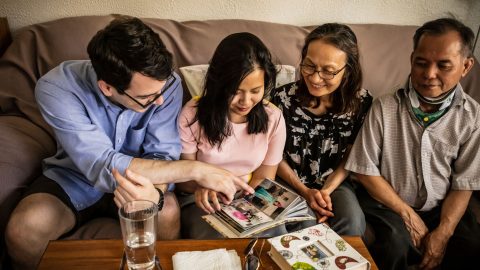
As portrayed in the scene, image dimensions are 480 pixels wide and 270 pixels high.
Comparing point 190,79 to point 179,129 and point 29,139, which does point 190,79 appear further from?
point 29,139

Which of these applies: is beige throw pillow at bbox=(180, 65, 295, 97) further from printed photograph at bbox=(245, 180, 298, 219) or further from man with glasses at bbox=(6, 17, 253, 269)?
printed photograph at bbox=(245, 180, 298, 219)

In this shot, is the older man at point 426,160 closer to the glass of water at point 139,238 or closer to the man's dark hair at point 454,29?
the man's dark hair at point 454,29

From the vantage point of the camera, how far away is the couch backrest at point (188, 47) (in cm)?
179

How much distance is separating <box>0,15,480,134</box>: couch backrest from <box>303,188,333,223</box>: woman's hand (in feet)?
2.27

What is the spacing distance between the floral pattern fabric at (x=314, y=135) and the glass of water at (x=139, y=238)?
2.74 ft

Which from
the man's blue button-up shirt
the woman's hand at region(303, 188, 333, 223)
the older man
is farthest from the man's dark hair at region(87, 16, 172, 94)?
the older man

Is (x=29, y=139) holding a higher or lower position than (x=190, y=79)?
lower

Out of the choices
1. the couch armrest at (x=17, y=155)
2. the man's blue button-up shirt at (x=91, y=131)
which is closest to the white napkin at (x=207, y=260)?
the man's blue button-up shirt at (x=91, y=131)

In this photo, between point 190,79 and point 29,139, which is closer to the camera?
point 29,139

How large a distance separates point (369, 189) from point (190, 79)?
90 cm

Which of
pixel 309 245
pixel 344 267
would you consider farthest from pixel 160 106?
pixel 344 267

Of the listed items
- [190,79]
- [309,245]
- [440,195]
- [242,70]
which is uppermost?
[242,70]

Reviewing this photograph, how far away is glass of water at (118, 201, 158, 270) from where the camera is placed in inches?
39.9

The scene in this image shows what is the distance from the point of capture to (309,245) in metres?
1.10
